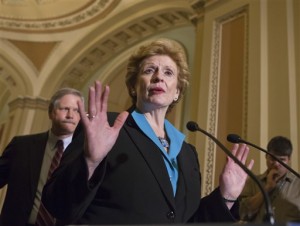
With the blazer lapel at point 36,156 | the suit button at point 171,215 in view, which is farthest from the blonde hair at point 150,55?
the blazer lapel at point 36,156

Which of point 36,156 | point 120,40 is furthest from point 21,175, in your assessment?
point 120,40

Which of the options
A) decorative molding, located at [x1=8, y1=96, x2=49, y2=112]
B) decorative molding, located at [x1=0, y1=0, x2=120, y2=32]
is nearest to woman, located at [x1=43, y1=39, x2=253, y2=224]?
decorative molding, located at [x1=0, y1=0, x2=120, y2=32]

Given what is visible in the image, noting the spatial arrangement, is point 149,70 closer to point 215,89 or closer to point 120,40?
point 215,89

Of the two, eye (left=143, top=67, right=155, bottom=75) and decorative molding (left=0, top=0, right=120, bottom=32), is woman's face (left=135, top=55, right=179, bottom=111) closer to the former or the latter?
eye (left=143, top=67, right=155, bottom=75)

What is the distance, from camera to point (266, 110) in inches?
155

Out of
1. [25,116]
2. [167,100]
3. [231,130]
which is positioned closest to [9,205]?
[167,100]

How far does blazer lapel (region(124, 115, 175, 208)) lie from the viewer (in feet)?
4.44

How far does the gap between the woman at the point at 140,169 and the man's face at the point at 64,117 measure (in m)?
0.79

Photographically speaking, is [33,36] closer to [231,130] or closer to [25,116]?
[25,116]

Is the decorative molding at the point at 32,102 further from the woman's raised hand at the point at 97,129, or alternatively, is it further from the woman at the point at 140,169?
the woman's raised hand at the point at 97,129

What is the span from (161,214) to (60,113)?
130cm

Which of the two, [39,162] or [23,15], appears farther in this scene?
[23,15]

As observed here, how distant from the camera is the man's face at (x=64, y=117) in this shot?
2.39m

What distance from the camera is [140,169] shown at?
53.4 inches
